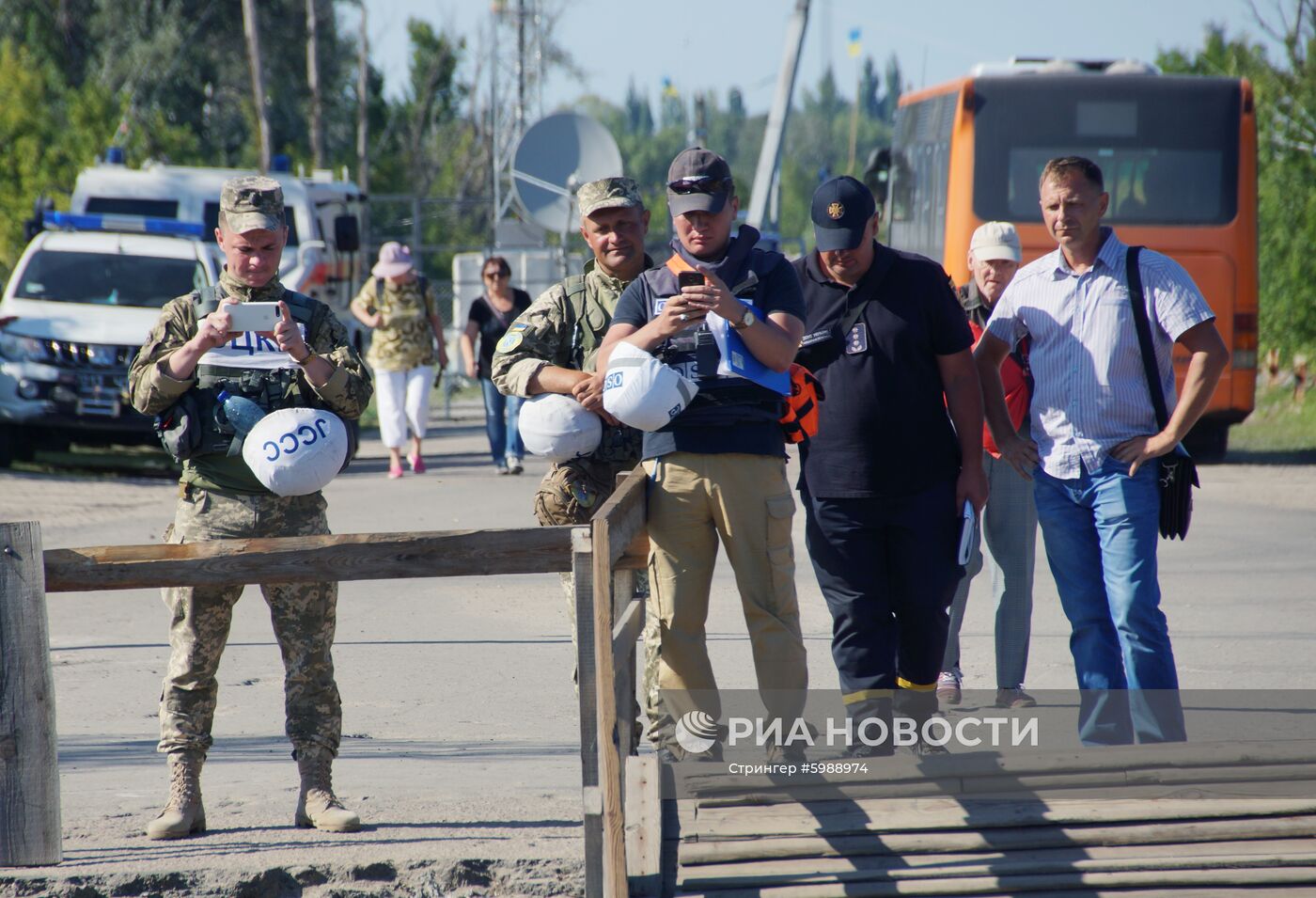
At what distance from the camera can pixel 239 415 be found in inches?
179

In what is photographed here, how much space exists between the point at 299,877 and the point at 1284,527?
843 cm

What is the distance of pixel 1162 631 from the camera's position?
15.5 feet

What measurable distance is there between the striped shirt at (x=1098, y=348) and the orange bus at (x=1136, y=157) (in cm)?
909

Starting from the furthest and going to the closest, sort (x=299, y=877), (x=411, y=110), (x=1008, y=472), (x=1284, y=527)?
(x=411, y=110) → (x=1284, y=527) → (x=1008, y=472) → (x=299, y=877)

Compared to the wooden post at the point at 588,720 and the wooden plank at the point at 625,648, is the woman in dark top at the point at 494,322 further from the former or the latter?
the wooden post at the point at 588,720

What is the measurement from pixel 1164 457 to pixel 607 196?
1.94 meters

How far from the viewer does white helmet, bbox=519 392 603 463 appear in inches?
183

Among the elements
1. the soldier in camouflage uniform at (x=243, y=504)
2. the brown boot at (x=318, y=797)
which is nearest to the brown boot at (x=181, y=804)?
the soldier in camouflage uniform at (x=243, y=504)

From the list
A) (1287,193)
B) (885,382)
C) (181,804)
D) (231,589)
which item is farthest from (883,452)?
(1287,193)

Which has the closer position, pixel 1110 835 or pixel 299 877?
pixel 1110 835

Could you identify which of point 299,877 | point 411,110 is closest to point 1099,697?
point 299,877

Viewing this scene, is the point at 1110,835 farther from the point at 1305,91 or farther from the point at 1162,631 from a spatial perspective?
the point at 1305,91

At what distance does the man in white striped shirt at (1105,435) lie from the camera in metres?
4.71

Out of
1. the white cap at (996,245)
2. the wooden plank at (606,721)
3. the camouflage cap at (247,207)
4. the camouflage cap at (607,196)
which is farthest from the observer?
the white cap at (996,245)
